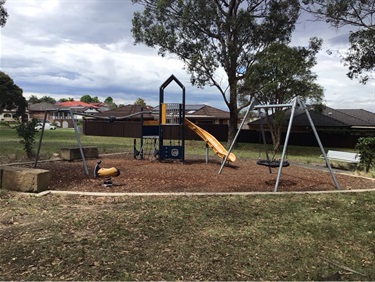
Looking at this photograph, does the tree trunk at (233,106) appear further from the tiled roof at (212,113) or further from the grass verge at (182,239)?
the tiled roof at (212,113)

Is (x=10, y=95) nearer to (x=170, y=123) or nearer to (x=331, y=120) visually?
(x=331, y=120)

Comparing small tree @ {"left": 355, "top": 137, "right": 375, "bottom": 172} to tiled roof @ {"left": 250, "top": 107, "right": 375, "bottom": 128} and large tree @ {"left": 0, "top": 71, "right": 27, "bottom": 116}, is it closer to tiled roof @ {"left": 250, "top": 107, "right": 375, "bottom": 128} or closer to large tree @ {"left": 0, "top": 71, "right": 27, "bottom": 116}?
tiled roof @ {"left": 250, "top": 107, "right": 375, "bottom": 128}

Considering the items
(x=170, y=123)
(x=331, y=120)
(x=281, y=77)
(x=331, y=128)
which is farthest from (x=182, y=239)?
(x=331, y=120)

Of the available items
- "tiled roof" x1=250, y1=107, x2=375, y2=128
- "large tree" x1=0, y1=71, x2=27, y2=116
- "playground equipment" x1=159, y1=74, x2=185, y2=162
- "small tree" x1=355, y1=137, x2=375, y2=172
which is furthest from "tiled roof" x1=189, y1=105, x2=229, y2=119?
"large tree" x1=0, y1=71, x2=27, y2=116

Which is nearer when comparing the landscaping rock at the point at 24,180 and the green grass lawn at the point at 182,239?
the green grass lawn at the point at 182,239

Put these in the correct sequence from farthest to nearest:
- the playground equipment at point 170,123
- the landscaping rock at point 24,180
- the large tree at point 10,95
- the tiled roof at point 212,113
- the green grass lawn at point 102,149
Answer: the large tree at point 10,95
the tiled roof at point 212,113
the green grass lawn at point 102,149
the playground equipment at point 170,123
the landscaping rock at point 24,180

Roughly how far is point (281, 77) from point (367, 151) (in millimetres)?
11150

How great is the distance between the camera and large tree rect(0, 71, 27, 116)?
2547 inches

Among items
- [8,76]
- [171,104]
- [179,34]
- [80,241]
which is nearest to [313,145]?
[179,34]

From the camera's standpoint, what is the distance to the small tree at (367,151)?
34.4 ft

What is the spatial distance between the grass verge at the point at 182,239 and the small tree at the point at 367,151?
17.2 ft

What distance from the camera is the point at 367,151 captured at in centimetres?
1059

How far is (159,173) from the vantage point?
9031mm

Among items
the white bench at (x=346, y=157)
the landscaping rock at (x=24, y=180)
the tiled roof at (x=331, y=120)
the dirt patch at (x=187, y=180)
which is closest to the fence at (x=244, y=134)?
the tiled roof at (x=331, y=120)
